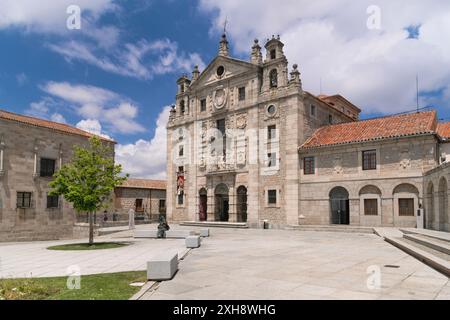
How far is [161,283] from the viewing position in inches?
370

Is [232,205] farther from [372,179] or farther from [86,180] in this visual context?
[86,180]

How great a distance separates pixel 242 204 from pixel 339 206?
1022 centimetres

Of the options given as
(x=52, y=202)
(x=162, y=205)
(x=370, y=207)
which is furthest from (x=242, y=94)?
(x=162, y=205)

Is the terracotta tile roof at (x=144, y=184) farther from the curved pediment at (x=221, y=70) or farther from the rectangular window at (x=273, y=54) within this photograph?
the rectangular window at (x=273, y=54)

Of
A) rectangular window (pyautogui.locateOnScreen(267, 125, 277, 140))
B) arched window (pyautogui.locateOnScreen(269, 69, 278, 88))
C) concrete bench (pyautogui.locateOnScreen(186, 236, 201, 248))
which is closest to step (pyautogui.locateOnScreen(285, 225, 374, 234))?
rectangular window (pyautogui.locateOnScreen(267, 125, 277, 140))

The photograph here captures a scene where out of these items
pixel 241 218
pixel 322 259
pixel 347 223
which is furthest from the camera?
pixel 241 218

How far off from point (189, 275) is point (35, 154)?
1072 inches

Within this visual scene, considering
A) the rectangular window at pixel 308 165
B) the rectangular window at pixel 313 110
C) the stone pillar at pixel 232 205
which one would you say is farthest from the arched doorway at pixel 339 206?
the stone pillar at pixel 232 205

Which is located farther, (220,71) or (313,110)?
(220,71)

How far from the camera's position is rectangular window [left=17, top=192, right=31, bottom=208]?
30.6m

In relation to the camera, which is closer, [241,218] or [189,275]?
[189,275]

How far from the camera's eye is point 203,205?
3997cm
